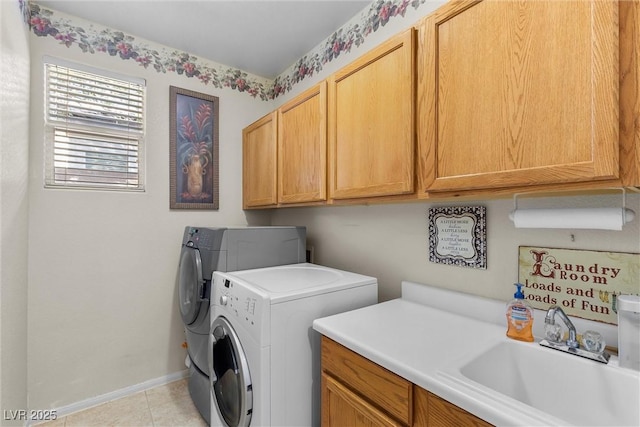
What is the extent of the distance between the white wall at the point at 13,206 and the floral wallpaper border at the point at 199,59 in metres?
0.28

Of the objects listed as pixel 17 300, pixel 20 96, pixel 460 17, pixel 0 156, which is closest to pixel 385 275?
pixel 460 17

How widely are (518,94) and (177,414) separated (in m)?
2.49

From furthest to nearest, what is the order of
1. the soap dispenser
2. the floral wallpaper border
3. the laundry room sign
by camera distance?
the floral wallpaper border
the soap dispenser
the laundry room sign

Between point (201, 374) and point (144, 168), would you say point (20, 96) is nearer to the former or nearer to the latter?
point (144, 168)

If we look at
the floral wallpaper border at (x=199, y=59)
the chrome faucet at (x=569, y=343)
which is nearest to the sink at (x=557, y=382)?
the chrome faucet at (x=569, y=343)

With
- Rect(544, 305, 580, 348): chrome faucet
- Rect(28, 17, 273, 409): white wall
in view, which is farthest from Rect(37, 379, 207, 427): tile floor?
Rect(544, 305, 580, 348): chrome faucet

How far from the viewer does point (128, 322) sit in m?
2.12

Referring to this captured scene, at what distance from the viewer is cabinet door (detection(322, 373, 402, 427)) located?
0.97 m

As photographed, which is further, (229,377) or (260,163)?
(260,163)

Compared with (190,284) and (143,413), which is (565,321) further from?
(143,413)

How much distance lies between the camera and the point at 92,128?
79.3 inches

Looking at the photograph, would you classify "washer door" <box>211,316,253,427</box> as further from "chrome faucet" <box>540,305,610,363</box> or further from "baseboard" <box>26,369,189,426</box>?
"chrome faucet" <box>540,305,610,363</box>

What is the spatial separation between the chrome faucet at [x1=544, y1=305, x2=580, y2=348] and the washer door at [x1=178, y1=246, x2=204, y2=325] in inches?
67.3

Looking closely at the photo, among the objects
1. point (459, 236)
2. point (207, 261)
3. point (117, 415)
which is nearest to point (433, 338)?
point (459, 236)
